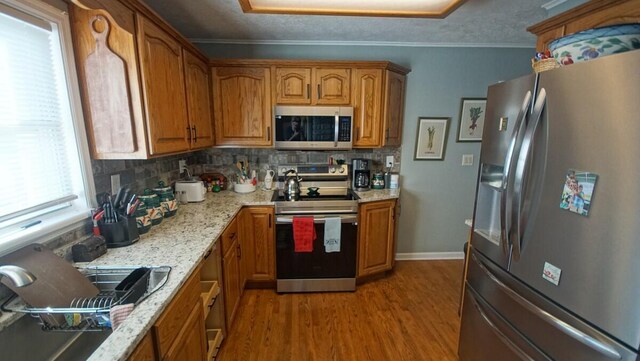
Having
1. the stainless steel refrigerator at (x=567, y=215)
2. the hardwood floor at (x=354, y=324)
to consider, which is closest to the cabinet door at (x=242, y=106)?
the hardwood floor at (x=354, y=324)

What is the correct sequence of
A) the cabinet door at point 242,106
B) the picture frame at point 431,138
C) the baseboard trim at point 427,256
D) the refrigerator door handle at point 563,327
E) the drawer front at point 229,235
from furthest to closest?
the baseboard trim at point 427,256 < the picture frame at point 431,138 < the cabinet door at point 242,106 < the drawer front at point 229,235 < the refrigerator door handle at point 563,327

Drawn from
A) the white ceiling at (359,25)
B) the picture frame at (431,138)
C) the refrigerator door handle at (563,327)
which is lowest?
the refrigerator door handle at (563,327)

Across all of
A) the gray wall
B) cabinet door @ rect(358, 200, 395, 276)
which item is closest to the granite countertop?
cabinet door @ rect(358, 200, 395, 276)

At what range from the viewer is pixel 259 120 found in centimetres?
247

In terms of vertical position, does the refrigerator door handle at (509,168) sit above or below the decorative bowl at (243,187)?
above

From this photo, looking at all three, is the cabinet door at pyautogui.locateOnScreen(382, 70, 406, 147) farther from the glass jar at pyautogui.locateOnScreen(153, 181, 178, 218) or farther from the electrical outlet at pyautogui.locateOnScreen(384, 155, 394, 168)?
the glass jar at pyautogui.locateOnScreen(153, 181, 178, 218)

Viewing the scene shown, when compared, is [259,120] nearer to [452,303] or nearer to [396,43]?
[396,43]

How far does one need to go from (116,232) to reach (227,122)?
1.41 metres

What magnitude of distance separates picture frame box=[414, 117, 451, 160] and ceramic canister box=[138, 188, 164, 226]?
247 cm

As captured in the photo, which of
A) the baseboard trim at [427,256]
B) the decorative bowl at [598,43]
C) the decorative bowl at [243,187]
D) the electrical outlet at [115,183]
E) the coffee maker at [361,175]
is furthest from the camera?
the baseboard trim at [427,256]

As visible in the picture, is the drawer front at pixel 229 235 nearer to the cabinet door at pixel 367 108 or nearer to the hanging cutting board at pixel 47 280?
the hanging cutting board at pixel 47 280

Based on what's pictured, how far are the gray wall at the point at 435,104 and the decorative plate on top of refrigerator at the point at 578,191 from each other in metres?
1.95

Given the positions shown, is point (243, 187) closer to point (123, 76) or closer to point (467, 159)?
point (123, 76)

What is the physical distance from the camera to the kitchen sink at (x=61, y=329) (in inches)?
34.3
